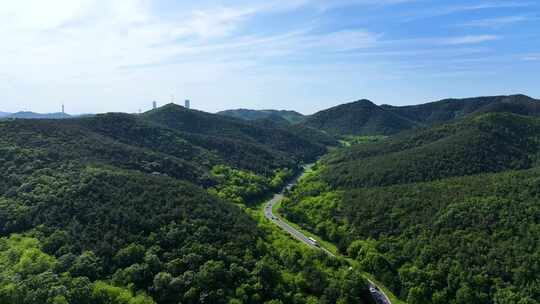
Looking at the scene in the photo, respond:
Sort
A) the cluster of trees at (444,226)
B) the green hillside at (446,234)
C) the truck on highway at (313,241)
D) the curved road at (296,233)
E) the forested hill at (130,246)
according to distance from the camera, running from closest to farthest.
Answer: the forested hill at (130,246) < the green hillside at (446,234) < the cluster of trees at (444,226) < the curved road at (296,233) < the truck on highway at (313,241)

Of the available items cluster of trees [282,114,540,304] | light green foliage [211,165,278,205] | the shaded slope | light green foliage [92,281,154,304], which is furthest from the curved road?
light green foliage [92,281,154,304]

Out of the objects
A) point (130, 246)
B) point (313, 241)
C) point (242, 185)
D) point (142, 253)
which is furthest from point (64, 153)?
point (313, 241)

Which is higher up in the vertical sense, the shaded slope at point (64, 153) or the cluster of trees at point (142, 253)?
the shaded slope at point (64, 153)

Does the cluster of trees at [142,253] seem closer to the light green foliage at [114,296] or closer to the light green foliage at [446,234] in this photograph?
the light green foliage at [114,296]

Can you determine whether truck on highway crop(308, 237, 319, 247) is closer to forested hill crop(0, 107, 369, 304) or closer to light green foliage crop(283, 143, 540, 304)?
light green foliage crop(283, 143, 540, 304)

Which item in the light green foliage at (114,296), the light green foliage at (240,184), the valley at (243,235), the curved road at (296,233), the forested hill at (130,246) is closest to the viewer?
the light green foliage at (114,296)

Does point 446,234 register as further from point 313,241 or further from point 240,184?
point 240,184

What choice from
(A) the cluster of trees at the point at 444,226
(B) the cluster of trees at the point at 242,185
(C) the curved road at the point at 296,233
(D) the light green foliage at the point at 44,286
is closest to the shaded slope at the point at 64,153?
(B) the cluster of trees at the point at 242,185
